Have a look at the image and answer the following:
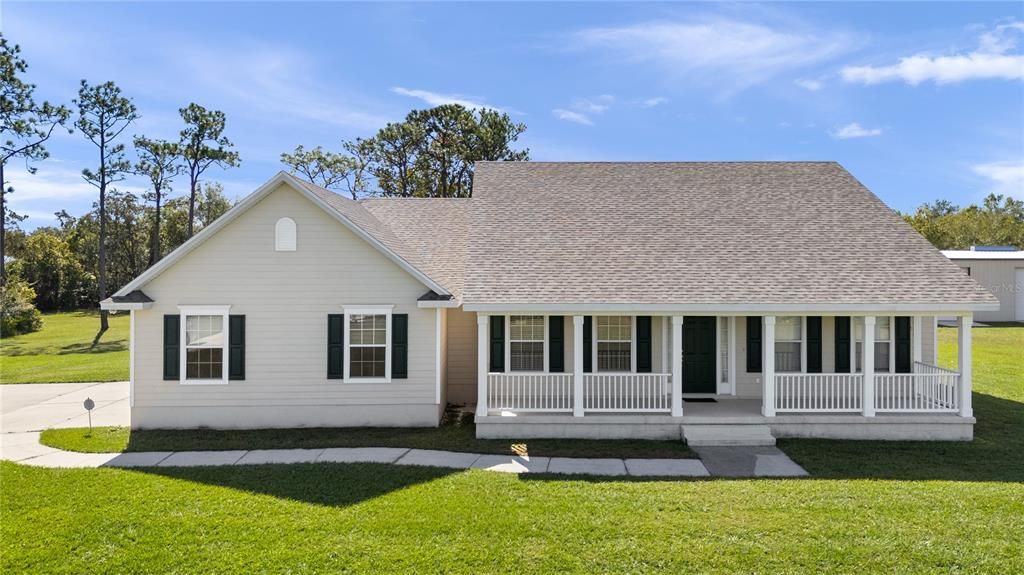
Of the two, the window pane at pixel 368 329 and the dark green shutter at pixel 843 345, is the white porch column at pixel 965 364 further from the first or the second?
the window pane at pixel 368 329

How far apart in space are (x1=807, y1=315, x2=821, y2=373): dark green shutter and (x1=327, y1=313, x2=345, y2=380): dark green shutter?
1061 centimetres

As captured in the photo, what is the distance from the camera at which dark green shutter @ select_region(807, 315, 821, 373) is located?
536 inches

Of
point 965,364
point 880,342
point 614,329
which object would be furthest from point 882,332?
point 614,329

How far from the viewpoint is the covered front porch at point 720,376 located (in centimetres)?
1201

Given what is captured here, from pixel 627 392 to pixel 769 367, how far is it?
2956 millimetres

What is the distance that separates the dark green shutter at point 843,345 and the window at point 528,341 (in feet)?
22.6

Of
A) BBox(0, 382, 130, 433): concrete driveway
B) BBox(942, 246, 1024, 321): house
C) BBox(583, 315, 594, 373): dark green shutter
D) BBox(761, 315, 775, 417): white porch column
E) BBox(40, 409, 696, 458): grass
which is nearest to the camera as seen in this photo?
BBox(40, 409, 696, 458): grass

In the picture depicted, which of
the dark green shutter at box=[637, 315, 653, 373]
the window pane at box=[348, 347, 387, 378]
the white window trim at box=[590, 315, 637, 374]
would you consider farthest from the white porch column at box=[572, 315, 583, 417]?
the window pane at box=[348, 347, 387, 378]

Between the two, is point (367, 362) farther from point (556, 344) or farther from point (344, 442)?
point (556, 344)

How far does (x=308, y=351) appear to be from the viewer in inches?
501

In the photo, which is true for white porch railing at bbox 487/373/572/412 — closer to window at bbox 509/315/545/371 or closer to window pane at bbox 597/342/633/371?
window at bbox 509/315/545/371

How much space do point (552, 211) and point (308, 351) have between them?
701 cm

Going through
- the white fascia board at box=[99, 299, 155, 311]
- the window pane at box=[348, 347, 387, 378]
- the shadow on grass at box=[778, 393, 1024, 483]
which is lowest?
the shadow on grass at box=[778, 393, 1024, 483]

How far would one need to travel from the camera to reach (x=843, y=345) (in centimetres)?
1363
